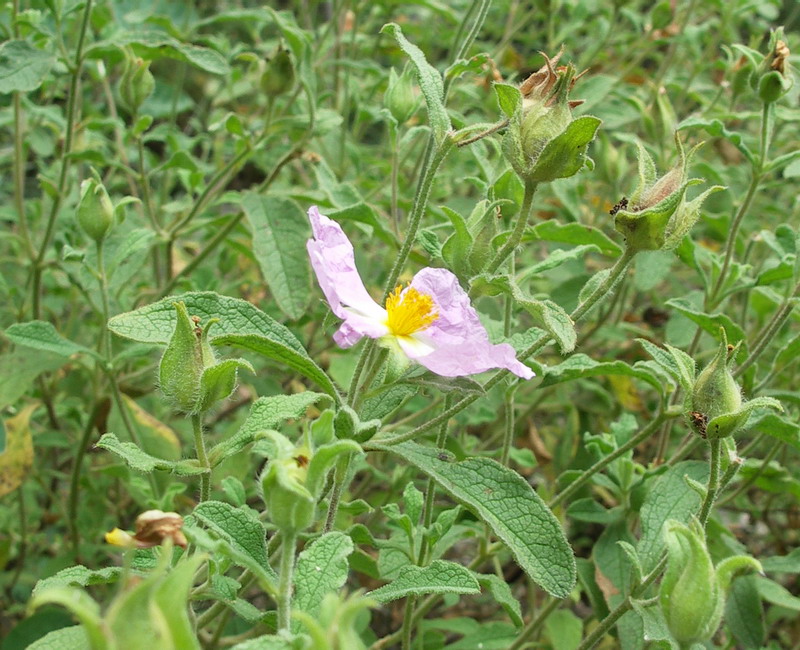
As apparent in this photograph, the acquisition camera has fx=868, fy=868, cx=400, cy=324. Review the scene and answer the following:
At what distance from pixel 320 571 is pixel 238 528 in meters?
0.14

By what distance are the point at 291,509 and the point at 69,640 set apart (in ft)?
1.47

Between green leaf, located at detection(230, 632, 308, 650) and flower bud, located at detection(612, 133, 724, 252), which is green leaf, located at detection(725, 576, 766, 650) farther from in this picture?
green leaf, located at detection(230, 632, 308, 650)

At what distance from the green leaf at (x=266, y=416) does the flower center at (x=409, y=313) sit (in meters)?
0.15

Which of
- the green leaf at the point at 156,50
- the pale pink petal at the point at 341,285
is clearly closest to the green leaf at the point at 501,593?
the pale pink petal at the point at 341,285

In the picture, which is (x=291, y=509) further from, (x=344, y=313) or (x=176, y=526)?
(x=344, y=313)

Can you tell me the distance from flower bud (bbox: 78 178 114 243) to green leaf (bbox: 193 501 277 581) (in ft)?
3.04

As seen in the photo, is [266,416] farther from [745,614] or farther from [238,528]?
[745,614]

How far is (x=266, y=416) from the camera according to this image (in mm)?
1263

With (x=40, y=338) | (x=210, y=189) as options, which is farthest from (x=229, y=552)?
(x=210, y=189)

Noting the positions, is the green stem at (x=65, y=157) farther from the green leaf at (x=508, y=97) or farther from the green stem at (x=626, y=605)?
the green stem at (x=626, y=605)

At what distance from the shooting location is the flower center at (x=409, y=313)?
4.15 feet

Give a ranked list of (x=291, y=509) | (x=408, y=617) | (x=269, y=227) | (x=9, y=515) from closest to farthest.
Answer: (x=291, y=509), (x=408, y=617), (x=269, y=227), (x=9, y=515)

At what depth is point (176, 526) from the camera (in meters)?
1.05

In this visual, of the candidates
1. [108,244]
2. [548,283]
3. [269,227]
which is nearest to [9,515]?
[108,244]
